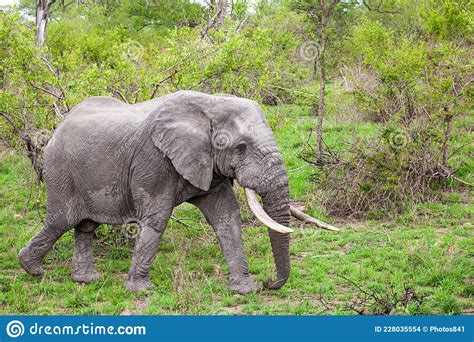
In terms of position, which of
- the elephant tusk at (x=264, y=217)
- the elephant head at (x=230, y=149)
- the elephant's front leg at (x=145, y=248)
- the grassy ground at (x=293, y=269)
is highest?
the elephant head at (x=230, y=149)

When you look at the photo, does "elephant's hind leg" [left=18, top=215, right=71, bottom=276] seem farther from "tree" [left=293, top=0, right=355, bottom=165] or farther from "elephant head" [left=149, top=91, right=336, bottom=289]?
"tree" [left=293, top=0, right=355, bottom=165]

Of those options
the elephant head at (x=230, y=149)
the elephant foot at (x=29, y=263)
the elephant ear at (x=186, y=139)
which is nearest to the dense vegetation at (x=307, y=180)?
the elephant foot at (x=29, y=263)

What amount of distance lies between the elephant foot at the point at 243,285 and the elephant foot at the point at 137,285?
0.84 metres

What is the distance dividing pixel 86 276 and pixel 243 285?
5.81 feet

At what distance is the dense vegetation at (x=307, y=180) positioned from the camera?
6719 millimetres

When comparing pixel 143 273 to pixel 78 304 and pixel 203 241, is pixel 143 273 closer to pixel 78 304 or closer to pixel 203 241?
pixel 78 304

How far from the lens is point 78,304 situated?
21.8 feet

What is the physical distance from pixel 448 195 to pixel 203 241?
3.93m

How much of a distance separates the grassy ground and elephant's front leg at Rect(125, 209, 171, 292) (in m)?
0.15

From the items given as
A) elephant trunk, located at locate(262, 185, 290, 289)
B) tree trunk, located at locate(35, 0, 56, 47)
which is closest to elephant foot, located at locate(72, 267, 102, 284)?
elephant trunk, located at locate(262, 185, 290, 289)

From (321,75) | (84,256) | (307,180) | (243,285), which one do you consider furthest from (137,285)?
(321,75)

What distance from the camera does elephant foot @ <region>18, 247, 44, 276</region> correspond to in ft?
24.7

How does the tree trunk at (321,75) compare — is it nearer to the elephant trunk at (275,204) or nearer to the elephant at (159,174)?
the elephant at (159,174)

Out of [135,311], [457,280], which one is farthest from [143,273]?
[457,280]
